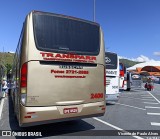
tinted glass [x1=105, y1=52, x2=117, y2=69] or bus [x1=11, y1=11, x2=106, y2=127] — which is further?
tinted glass [x1=105, y1=52, x2=117, y2=69]

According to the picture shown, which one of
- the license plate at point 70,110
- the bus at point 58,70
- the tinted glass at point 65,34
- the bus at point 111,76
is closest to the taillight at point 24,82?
the bus at point 58,70

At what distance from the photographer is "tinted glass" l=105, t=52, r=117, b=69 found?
1366 centimetres

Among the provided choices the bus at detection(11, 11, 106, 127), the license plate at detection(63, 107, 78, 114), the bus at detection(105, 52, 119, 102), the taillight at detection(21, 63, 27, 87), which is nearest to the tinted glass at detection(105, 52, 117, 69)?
the bus at detection(105, 52, 119, 102)

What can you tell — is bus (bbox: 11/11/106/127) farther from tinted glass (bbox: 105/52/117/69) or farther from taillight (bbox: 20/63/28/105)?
tinted glass (bbox: 105/52/117/69)

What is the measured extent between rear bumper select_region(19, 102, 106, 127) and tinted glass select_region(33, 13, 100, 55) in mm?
1493

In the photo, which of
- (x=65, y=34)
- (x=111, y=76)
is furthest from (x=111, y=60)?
(x=65, y=34)

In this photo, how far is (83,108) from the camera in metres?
6.89

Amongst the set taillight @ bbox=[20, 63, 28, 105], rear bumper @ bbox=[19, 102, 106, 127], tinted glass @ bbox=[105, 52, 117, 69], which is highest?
tinted glass @ bbox=[105, 52, 117, 69]

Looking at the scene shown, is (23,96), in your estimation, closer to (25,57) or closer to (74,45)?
(25,57)

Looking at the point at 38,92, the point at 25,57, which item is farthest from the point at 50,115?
the point at 25,57

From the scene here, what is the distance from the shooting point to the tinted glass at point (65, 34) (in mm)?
6344

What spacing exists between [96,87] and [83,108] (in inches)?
29.6

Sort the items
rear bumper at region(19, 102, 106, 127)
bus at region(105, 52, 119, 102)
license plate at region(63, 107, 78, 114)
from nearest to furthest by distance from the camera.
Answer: rear bumper at region(19, 102, 106, 127) < license plate at region(63, 107, 78, 114) < bus at region(105, 52, 119, 102)

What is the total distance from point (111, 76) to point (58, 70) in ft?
25.3
